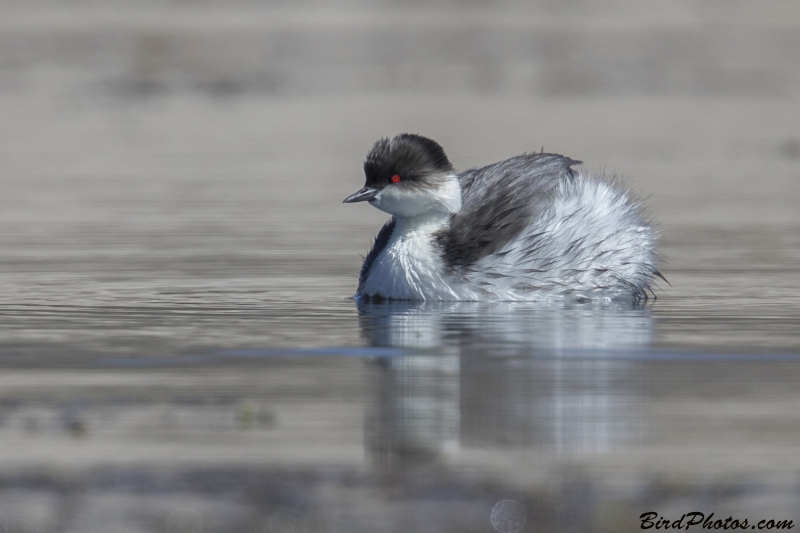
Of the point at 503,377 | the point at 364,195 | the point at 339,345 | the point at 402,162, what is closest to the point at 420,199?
the point at 402,162

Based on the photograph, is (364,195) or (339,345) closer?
(339,345)

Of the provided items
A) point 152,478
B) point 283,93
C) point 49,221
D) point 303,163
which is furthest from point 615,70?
point 152,478

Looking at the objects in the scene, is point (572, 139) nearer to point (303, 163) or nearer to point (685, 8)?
point (303, 163)

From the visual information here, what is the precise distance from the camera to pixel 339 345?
8.53 meters

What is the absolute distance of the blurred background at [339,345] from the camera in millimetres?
5512

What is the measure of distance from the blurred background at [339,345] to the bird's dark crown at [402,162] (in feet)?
2.89

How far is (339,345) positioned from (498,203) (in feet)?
8.32

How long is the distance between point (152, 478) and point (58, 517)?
543mm

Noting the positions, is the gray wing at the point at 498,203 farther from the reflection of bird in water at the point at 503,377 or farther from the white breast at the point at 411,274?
the reflection of bird in water at the point at 503,377

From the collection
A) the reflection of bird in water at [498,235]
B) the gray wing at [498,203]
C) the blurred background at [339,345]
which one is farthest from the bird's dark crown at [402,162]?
the blurred background at [339,345]

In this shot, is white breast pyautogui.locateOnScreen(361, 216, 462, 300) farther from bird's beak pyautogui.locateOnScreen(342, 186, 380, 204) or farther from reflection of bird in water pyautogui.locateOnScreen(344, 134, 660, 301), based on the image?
bird's beak pyautogui.locateOnScreen(342, 186, 380, 204)

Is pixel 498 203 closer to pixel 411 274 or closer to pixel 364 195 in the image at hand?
pixel 411 274

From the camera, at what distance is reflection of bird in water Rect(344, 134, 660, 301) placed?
10.4 metres

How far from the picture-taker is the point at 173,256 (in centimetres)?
1262
